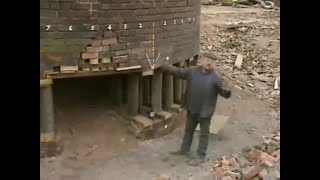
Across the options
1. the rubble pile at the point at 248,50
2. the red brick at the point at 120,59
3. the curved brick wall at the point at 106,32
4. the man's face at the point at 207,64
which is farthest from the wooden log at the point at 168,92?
the rubble pile at the point at 248,50

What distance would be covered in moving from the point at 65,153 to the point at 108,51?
1.44 metres

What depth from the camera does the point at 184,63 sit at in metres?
8.01

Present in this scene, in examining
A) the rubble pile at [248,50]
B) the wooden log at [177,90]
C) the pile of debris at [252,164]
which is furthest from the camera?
the rubble pile at [248,50]

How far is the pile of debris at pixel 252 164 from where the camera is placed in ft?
17.1

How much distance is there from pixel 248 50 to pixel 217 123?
691 cm

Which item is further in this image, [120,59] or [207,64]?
[120,59]

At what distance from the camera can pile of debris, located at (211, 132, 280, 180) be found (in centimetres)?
520

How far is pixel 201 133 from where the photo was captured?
20.5ft

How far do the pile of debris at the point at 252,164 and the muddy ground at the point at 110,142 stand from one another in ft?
0.70

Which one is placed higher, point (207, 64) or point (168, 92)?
point (207, 64)

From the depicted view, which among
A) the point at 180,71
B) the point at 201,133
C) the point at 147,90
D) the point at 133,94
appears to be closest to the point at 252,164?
the point at 201,133

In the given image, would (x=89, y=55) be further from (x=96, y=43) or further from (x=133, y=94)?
(x=133, y=94)

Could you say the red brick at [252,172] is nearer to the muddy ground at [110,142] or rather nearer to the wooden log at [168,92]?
the muddy ground at [110,142]
